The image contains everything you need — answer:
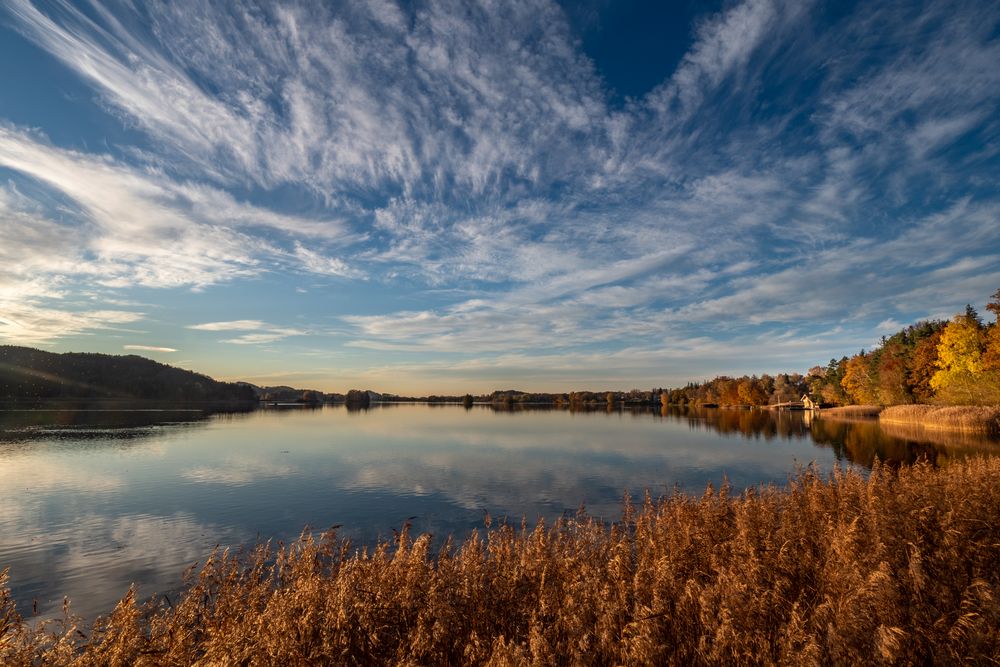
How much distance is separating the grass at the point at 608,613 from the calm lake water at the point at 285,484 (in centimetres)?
789

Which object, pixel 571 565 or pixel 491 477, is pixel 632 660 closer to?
pixel 571 565

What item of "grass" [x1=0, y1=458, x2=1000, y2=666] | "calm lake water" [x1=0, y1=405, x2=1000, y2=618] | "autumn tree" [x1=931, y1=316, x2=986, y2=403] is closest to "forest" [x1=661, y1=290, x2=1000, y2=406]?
"autumn tree" [x1=931, y1=316, x2=986, y2=403]

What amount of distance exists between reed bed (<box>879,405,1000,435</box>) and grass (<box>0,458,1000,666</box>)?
73038 mm

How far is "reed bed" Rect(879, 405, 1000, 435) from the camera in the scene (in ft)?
203

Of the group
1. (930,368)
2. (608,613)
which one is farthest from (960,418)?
(608,613)

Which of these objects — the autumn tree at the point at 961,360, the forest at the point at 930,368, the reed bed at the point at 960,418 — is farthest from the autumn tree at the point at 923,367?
the reed bed at the point at 960,418

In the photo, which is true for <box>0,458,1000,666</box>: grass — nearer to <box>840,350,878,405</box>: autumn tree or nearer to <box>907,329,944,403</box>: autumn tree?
<box>907,329,944,403</box>: autumn tree

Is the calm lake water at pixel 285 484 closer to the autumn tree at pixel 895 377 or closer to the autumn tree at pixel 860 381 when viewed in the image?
the autumn tree at pixel 895 377

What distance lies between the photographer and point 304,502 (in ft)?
88.7

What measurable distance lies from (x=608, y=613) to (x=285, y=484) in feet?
102

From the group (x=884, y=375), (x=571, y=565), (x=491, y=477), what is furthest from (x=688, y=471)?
(x=884, y=375)

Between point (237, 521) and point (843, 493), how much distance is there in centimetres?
2631

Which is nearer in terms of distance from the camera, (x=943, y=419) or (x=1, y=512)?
(x=1, y=512)

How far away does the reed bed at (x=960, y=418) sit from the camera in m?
61.8
